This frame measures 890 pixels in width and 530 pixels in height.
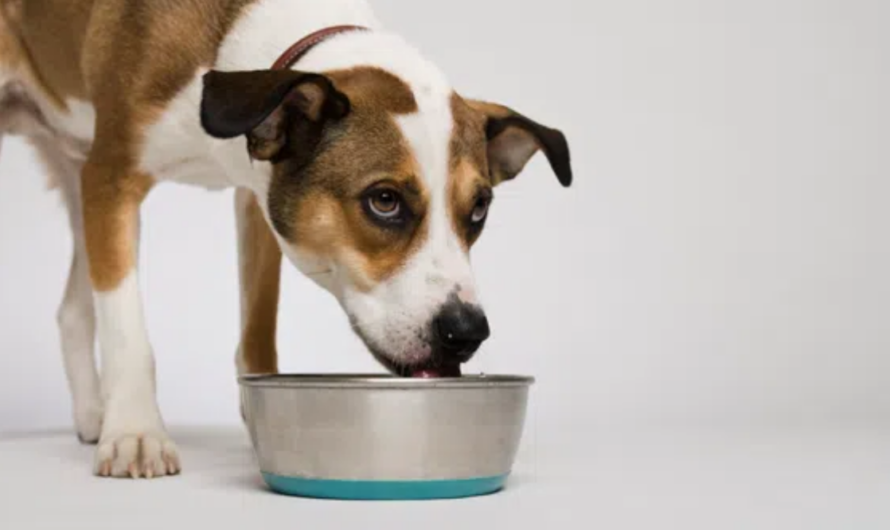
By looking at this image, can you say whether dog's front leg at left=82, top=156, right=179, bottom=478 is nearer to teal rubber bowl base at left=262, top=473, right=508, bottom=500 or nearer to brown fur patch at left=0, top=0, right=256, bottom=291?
brown fur patch at left=0, top=0, right=256, bottom=291

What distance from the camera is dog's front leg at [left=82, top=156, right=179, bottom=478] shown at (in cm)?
370

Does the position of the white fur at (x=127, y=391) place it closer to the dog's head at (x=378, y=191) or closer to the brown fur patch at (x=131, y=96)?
the brown fur patch at (x=131, y=96)

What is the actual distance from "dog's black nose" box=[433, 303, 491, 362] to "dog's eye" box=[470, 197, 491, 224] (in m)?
0.37

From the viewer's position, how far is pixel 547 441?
14.9ft

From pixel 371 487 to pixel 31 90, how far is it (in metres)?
2.19

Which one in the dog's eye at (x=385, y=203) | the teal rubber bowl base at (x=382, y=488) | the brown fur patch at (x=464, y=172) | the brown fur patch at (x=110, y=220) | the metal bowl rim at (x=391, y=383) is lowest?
the teal rubber bowl base at (x=382, y=488)

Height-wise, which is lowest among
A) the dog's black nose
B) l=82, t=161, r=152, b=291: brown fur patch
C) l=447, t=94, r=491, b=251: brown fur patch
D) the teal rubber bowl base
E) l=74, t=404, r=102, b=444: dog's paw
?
l=74, t=404, r=102, b=444: dog's paw

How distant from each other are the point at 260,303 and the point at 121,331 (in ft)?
2.74

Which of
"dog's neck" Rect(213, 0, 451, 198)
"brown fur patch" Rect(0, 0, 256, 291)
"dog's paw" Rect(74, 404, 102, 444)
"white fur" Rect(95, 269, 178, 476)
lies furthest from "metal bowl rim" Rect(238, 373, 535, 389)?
"dog's paw" Rect(74, 404, 102, 444)

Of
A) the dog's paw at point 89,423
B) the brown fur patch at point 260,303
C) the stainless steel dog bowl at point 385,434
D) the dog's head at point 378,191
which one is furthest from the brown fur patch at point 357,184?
the dog's paw at point 89,423

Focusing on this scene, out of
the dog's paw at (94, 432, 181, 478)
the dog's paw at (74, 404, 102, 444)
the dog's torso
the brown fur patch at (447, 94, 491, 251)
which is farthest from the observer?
the dog's paw at (74, 404, 102, 444)

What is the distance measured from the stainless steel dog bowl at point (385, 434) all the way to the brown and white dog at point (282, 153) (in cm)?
19

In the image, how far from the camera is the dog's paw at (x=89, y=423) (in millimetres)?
4656

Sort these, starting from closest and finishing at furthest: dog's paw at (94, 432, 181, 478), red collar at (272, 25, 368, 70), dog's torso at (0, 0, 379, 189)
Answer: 1. dog's paw at (94, 432, 181, 478)
2. red collar at (272, 25, 368, 70)
3. dog's torso at (0, 0, 379, 189)
